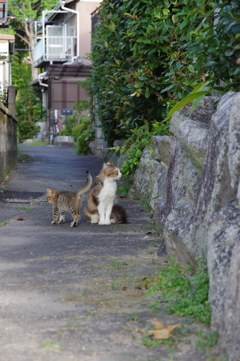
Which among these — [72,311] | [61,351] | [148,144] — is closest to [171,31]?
[148,144]

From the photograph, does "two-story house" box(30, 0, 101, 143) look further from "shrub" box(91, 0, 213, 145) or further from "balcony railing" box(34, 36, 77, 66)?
"shrub" box(91, 0, 213, 145)

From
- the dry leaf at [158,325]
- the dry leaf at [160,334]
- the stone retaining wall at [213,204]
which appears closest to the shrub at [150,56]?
the stone retaining wall at [213,204]

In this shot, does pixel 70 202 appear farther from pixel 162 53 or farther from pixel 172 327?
pixel 172 327

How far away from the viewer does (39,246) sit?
5.88 metres

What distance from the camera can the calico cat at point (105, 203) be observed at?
755 centimetres

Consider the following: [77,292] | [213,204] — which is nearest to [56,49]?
[77,292]

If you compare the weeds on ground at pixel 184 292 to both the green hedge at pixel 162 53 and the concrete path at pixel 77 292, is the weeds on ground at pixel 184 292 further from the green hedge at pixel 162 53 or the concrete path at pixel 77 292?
the green hedge at pixel 162 53

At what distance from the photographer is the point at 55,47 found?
35.2 meters

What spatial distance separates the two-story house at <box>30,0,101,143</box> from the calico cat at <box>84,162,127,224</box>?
23.3 metres

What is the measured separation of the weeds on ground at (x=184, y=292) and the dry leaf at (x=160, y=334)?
1.00ft

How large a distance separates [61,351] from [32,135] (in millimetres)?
31681

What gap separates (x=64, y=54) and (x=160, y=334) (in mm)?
32824

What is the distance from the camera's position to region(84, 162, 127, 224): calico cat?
7551 mm

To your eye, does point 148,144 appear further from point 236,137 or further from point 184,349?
point 184,349
